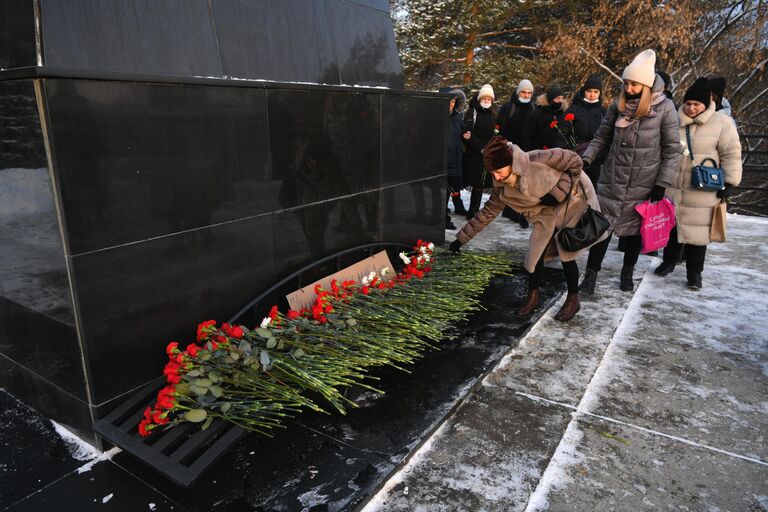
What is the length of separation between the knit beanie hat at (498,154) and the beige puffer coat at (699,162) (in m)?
2.16

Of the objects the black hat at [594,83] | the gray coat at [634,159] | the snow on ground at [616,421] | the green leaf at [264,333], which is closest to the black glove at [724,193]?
the gray coat at [634,159]

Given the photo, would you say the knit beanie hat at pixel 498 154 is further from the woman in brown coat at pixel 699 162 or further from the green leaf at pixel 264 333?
the woman in brown coat at pixel 699 162

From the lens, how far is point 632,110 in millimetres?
4219

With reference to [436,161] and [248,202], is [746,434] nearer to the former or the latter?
[248,202]

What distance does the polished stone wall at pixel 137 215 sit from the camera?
7.20 feet

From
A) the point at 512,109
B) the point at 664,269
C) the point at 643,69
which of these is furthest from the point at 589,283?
the point at 512,109

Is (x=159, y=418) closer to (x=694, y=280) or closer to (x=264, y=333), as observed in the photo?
(x=264, y=333)

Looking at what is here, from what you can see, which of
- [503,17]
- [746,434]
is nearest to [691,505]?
[746,434]

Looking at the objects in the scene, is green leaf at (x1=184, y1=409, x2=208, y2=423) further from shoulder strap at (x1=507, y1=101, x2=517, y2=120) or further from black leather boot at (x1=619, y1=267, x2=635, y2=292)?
shoulder strap at (x1=507, y1=101, x2=517, y2=120)

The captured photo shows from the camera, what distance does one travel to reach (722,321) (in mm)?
4031

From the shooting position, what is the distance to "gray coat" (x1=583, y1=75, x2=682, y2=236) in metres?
4.20

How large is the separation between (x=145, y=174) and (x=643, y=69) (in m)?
3.54

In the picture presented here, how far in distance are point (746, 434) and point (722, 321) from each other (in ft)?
5.44

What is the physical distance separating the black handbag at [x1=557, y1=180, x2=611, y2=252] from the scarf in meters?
0.91
